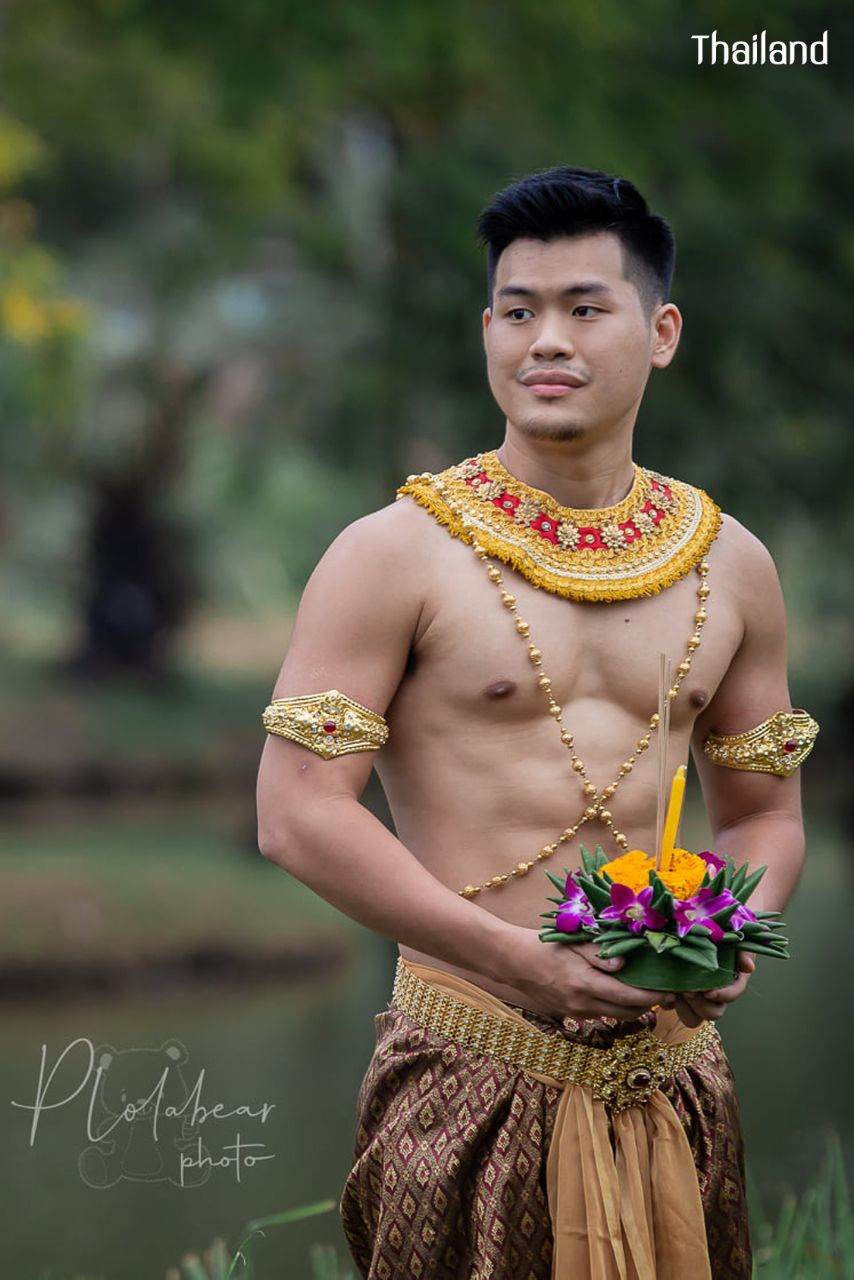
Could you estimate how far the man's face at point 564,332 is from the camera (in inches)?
68.7

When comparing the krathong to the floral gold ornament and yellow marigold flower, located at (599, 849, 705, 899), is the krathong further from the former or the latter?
the floral gold ornament

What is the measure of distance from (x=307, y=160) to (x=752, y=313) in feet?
6.50

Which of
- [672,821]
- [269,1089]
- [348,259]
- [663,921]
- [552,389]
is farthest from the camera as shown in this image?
[348,259]

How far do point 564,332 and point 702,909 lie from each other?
58 centimetres

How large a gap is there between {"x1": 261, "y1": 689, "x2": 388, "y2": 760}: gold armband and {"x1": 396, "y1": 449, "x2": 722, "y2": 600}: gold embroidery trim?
0.73ft

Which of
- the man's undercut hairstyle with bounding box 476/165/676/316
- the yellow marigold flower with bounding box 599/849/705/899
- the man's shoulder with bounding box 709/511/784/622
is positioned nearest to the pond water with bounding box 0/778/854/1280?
the man's shoulder with bounding box 709/511/784/622

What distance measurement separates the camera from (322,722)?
1.67 meters

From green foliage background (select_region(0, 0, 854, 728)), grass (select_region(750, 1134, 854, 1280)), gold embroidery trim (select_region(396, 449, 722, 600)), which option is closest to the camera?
gold embroidery trim (select_region(396, 449, 722, 600))

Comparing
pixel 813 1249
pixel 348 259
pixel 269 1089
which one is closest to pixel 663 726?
pixel 813 1249

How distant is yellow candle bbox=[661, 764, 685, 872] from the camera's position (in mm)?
1630

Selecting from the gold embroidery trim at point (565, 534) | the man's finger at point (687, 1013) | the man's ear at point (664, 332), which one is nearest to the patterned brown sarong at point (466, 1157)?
the man's finger at point (687, 1013)

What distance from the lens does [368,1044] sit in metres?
5.87

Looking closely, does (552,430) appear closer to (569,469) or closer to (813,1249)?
(569,469)

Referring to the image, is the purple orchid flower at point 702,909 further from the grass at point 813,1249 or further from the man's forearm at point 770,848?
the grass at point 813,1249
